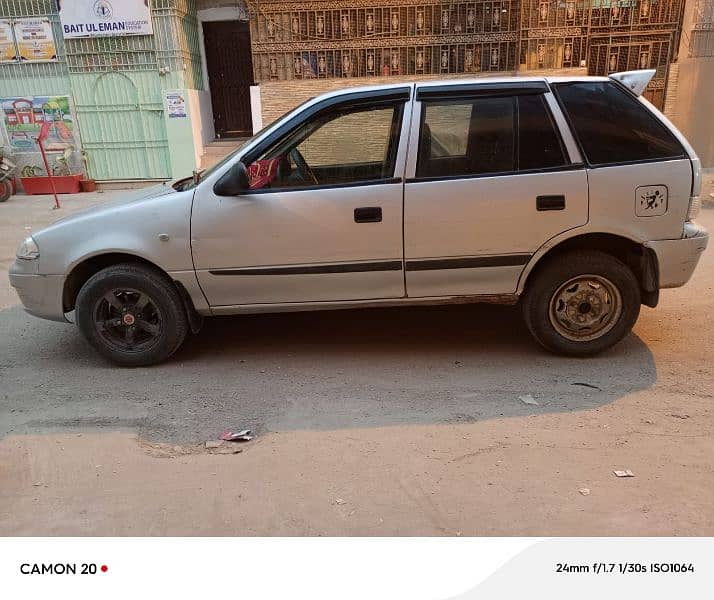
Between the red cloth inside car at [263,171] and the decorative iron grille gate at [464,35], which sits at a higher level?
the decorative iron grille gate at [464,35]

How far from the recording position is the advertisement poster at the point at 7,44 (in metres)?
11.7

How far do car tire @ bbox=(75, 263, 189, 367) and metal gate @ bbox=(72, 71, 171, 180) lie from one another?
30.9 ft

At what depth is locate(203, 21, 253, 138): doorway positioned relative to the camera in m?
12.8

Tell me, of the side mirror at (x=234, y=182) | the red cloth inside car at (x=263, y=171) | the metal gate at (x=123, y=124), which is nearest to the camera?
the side mirror at (x=234, y=182)

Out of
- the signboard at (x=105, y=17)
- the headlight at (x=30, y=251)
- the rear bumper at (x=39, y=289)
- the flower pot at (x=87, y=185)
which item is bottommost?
the flower pot at (x=87, y=185)

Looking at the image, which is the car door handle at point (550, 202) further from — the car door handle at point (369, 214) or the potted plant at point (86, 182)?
the potted plant at point (86, 182)

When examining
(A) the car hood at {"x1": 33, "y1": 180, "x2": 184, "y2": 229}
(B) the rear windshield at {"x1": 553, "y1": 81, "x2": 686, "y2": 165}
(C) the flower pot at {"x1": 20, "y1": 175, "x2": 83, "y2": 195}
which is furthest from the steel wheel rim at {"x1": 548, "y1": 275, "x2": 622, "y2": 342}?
(C) the flower pot at {"x1": 20, "y1": 175, "x2": 83, "y2": 195}

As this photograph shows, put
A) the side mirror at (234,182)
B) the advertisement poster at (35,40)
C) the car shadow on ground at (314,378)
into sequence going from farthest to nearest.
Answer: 1. the advertisement poster at (35,40)
2. the side mirror at (234,182)
3. the car shadow on ground at (314,378)

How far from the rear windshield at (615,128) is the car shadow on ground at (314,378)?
1366 millimetres

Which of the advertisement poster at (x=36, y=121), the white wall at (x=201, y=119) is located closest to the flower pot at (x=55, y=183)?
the advertisement poster at (x=36, y=121)

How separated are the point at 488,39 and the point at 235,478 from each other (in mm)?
11152

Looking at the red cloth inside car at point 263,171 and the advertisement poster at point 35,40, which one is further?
the advertisement poster at point 35,40

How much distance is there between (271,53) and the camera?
11.8 m

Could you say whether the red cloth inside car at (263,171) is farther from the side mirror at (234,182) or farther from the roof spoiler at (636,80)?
the roof spoiler at (636,80)
